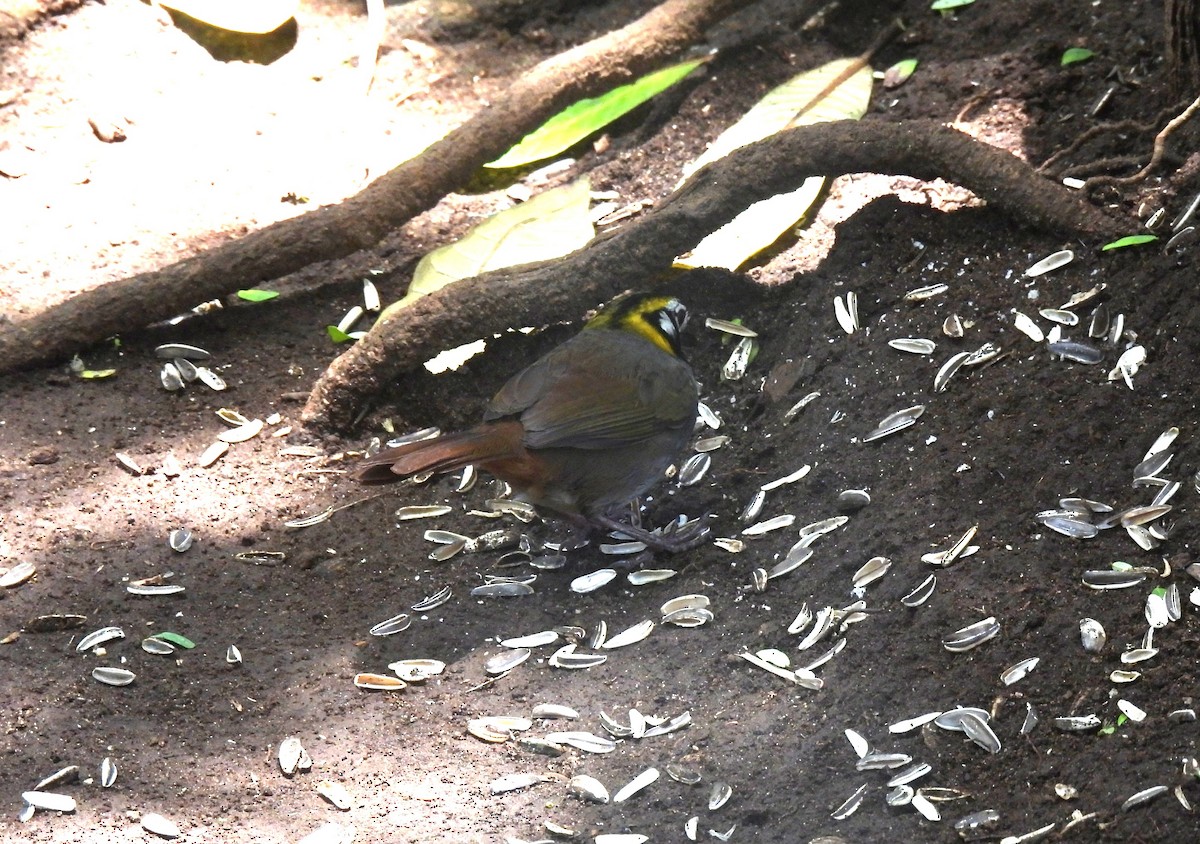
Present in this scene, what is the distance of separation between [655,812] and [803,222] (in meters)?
2.64

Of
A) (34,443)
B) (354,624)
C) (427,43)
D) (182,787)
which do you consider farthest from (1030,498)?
(427,43)

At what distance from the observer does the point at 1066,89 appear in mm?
4828

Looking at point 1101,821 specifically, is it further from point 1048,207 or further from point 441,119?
point 441,119

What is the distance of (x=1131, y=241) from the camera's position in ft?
12.8

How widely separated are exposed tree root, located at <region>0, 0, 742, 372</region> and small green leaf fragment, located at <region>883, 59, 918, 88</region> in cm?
142

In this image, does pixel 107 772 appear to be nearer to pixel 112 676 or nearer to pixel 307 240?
pixel 112 676

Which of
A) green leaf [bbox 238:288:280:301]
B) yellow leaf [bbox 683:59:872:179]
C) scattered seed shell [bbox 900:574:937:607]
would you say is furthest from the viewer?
yellow leaf [bbox 683:59:872:179]

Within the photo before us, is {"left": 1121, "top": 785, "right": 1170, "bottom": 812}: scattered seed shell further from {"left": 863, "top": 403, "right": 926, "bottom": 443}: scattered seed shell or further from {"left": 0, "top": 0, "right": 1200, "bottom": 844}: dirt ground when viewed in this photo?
{"left": 863, "top": 403, "right": 926, "bottom": 443}: scattered seed shell

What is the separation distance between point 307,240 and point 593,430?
156cm

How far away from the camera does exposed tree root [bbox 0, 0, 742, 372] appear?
15.2 ft

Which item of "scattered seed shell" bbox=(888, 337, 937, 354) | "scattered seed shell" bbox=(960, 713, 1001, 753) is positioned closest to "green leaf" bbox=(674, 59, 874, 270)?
"scattered seed shell" bbox=(888, 337, 937, 354)

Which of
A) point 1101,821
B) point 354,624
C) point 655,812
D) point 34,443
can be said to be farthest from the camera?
point 34,443

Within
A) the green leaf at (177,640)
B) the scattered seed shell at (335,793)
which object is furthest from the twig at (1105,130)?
the green leaf at (177,640)

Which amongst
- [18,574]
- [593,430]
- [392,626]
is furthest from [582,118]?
[18,574]
